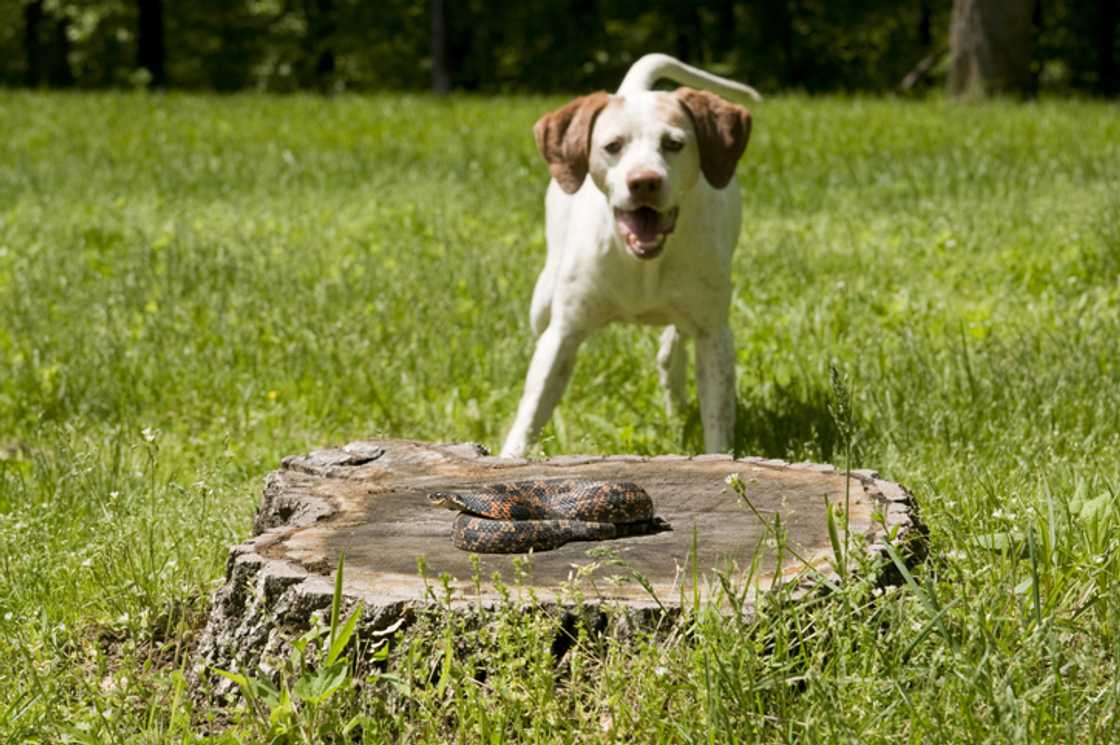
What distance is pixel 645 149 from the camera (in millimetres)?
4801

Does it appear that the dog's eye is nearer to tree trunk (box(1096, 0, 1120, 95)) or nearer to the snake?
the snake

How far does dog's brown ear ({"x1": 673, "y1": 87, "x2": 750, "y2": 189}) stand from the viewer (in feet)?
16.2

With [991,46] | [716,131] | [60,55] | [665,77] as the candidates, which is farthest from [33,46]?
[716,131]

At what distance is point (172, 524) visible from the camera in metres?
4.35

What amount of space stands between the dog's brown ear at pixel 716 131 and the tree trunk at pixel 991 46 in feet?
54.4

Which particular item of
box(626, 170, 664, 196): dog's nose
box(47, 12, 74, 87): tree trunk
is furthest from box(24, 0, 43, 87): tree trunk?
box(626, 170, 664, 196): dog's nose

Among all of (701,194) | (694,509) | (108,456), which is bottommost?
(108,456)

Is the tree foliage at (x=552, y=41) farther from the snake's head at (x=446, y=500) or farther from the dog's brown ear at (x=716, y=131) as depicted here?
the snake's head at (x=446, y=500)

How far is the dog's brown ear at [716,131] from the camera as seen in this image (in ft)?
16.2

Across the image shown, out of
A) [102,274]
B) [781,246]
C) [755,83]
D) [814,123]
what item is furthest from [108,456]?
[755,83]

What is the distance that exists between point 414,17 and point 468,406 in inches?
1432

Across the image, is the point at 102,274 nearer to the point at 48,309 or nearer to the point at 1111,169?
the point at 48,309

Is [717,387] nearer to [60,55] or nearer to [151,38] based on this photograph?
[151,38]

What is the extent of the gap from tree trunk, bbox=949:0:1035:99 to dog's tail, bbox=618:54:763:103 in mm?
15352
